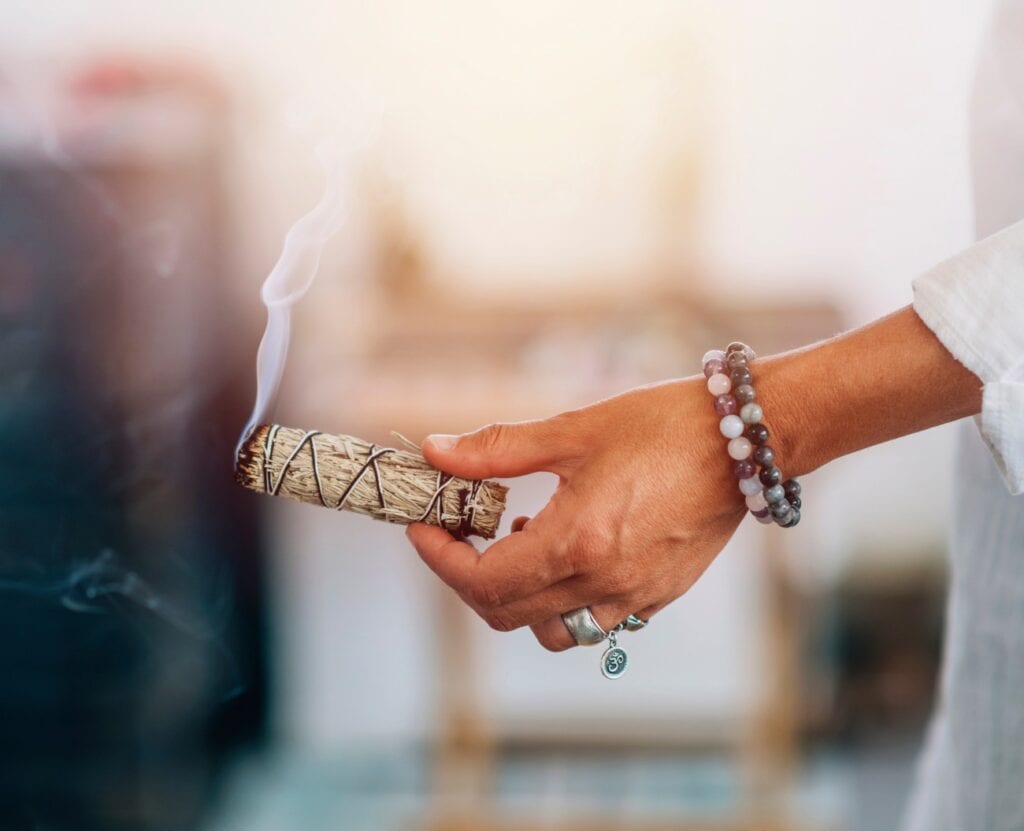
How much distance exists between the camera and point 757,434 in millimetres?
575

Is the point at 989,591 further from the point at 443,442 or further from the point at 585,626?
the point at 443,442

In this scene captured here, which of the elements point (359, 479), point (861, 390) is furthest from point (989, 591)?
point (359, 479)

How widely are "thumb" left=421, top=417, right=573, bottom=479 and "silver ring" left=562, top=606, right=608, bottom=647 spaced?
9 cm

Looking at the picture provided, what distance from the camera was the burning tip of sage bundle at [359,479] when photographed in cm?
63

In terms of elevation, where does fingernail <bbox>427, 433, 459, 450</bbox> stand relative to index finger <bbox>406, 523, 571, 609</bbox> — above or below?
above

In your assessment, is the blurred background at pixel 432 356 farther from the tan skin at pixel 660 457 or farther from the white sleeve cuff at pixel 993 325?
the white sleeve cuff at pixel 993 325

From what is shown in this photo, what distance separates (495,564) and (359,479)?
10 cm

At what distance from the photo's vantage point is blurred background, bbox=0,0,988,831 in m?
1.56

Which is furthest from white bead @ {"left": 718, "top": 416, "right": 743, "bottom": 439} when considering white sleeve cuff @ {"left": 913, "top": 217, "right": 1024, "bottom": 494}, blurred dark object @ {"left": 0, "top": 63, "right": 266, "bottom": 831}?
blurred dark object @ {"left": 0, "top": 63, "right": 266, "bottom": 831}

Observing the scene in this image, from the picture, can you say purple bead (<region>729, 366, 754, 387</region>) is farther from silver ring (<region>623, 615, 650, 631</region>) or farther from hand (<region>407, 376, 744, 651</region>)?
silver ring (<region>623, 615, 650, 631</region>)

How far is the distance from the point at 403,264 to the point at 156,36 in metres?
0.57

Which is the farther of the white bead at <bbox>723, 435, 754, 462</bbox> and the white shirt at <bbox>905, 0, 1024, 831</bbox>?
the white shirt at <bbox>905, 0, 1024, 831</bbox>

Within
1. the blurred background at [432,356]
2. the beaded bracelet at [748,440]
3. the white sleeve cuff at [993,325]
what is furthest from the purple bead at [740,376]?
the blurred background at [432,356]

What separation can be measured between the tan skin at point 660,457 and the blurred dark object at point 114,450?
105 cm
